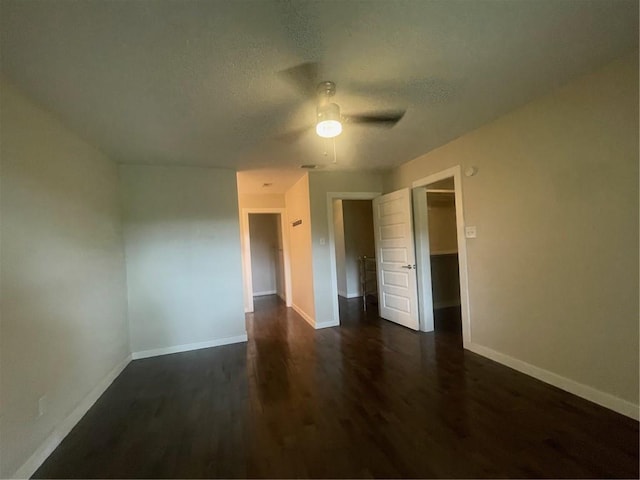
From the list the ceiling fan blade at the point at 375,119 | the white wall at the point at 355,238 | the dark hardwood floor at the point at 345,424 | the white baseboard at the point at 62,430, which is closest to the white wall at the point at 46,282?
the white baseboard at the point at 62,430

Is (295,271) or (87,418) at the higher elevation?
(295,271)

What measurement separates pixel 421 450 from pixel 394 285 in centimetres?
273

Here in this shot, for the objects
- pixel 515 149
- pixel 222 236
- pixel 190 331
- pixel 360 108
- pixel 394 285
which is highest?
pixel 360 108

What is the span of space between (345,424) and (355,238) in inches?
212

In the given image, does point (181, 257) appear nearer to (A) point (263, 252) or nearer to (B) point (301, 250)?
(B) point (301, 250)

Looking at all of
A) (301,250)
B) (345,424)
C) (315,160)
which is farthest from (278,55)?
(301,250)

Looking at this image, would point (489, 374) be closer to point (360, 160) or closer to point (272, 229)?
point (360, 160)

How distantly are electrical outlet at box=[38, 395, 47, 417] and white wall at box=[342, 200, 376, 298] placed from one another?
18.5 ft

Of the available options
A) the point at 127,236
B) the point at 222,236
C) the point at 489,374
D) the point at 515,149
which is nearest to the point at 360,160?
the point at 515,149

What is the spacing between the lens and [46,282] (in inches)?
77.7

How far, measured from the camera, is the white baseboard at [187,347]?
3518 millimetres

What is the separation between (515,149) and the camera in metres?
2.57

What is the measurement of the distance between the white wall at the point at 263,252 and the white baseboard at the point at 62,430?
185 inches

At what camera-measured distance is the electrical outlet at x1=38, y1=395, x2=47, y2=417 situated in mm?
1809
